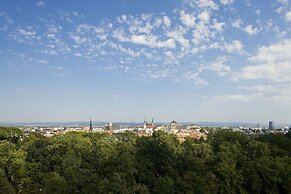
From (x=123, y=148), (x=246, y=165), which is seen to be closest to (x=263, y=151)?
(x=246, y=165)

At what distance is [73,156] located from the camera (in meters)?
36.1

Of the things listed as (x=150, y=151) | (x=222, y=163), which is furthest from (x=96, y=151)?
(x=222, y=163)

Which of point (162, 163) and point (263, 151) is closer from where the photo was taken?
point (162, 163)

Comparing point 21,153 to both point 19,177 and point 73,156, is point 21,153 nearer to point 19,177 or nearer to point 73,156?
point 19,177

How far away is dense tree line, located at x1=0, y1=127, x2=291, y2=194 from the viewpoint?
3138 cm

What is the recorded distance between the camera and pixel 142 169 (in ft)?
116

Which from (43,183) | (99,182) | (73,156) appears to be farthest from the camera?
(73,156)

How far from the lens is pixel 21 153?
38.6 m

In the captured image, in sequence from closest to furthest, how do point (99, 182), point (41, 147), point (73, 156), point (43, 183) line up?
point (99, 182), point (43, 183), point (73, 156), point (41, 147)

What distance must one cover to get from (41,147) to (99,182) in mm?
13884

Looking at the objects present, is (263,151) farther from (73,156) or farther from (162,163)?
(73,156)

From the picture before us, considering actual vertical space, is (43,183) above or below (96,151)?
below

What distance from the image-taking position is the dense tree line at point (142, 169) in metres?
31.4

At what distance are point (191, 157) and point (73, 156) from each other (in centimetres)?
1146
